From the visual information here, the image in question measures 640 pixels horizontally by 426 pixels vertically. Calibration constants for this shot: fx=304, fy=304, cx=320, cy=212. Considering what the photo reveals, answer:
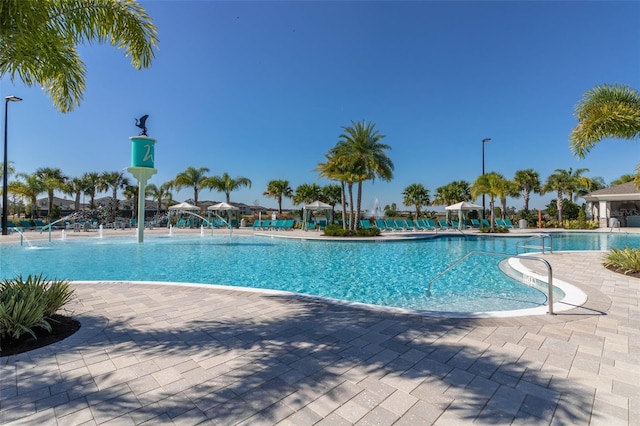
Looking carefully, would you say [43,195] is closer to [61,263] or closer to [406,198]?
[61,263]

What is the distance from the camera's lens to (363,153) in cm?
2000

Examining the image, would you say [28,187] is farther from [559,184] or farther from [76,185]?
[559,184]

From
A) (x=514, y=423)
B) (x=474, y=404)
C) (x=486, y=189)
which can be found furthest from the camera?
(x=486, y=189)

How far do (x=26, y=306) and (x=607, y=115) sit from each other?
12517 millimetres

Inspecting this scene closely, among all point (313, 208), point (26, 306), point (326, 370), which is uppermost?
point (313, 208)

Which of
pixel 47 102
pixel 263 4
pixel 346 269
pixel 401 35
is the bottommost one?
pixel 346 269

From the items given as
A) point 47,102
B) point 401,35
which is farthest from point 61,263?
point 401,35

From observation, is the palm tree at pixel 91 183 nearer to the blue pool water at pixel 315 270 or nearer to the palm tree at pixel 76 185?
the palm tree at pixel 76 185

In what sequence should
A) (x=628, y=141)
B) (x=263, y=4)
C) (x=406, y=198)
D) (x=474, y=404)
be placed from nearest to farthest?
(x=474, y=404) < (x=628, y=141) < (x=263, y=4) < (x=406, y=198)

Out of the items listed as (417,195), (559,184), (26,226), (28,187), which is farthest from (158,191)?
(559,184)

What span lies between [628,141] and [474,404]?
35.6 ft

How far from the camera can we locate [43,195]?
3309 centimetres

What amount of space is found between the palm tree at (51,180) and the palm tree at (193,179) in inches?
465

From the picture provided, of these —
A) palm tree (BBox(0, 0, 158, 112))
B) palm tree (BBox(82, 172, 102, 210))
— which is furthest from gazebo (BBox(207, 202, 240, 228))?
palm tree (BBox(0, 0, 158, 112))
